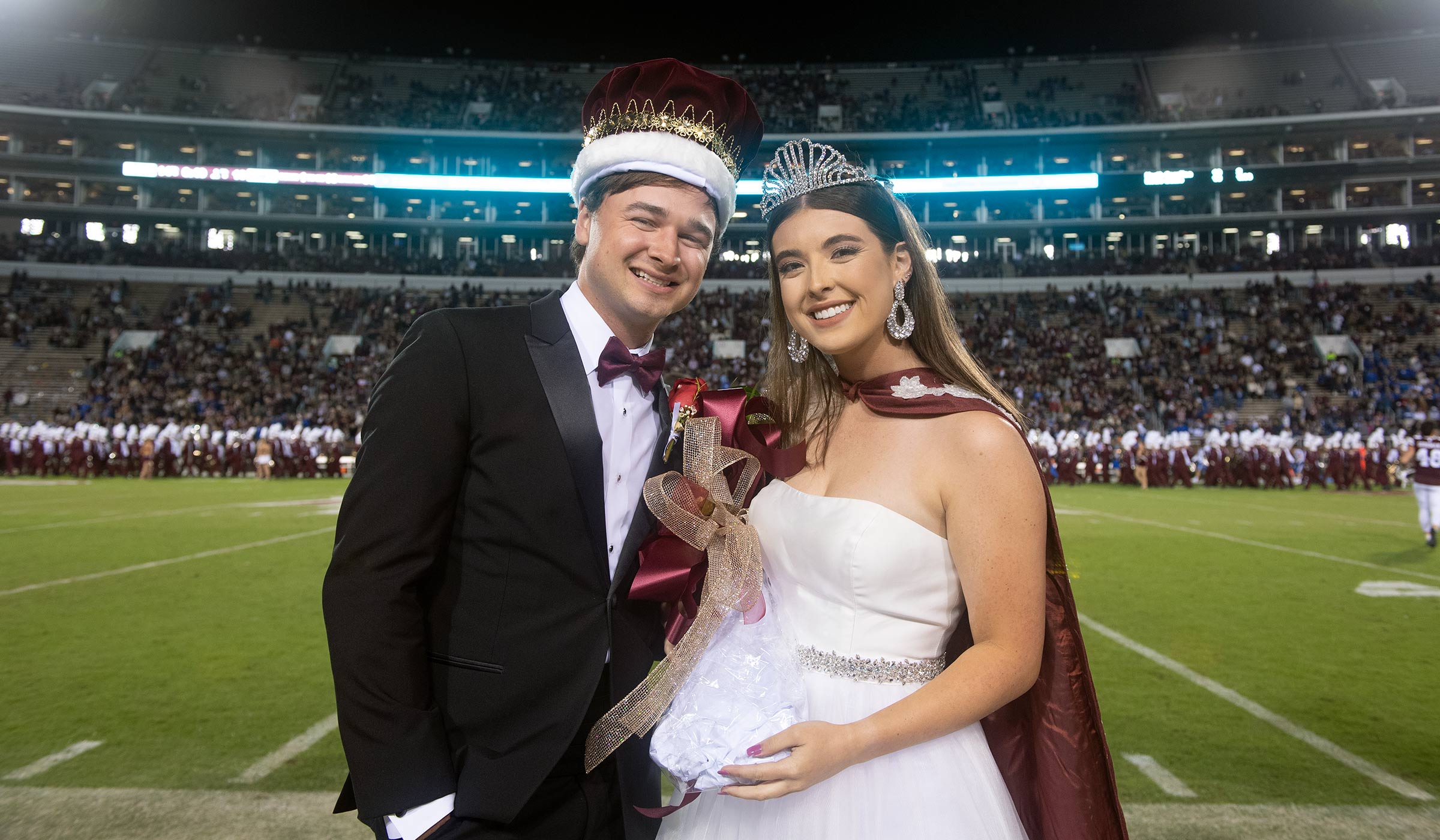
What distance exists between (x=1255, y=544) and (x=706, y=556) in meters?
11.9

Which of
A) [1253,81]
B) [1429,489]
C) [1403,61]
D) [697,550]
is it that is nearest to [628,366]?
[697,550]

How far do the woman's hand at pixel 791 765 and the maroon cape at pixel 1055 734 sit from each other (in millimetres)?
622

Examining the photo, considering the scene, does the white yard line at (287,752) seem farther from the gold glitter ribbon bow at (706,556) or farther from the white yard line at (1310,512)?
the white yard line at (1310,512)

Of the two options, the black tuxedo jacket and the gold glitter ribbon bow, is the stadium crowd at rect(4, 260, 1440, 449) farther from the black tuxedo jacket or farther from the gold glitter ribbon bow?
the black tuxedo jacket

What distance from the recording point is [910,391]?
6.89ft

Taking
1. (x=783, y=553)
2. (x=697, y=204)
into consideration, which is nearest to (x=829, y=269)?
(x=697, y=204)

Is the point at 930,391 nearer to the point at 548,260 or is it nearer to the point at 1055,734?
the point at 1055,734

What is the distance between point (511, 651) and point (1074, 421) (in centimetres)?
2888

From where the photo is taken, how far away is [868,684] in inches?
78.1

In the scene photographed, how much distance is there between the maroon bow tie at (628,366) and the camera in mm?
1861

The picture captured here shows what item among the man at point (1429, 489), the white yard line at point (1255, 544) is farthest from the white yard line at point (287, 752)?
the man at point (1429, 489)

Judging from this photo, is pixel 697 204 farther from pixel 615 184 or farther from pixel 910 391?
pixel 910 391

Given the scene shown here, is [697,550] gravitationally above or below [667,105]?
below

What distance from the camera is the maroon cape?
6.39 feet
